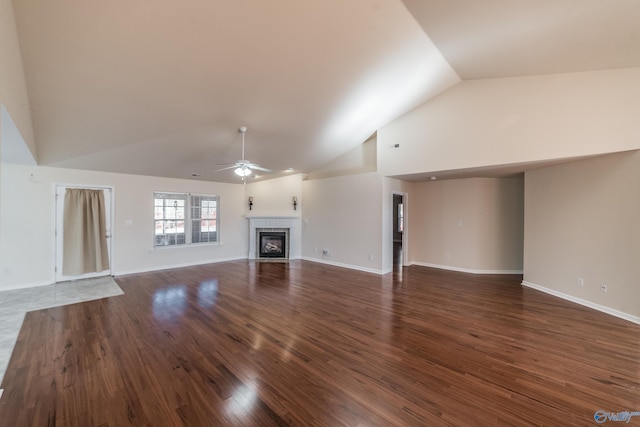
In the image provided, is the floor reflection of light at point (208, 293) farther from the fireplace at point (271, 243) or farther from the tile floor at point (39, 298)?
the fireplace at point (271, 243)

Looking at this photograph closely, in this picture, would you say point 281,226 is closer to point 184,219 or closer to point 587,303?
point 184,219

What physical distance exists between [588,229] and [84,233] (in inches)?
379

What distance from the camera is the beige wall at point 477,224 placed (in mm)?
6043

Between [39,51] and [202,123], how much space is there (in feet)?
6.32

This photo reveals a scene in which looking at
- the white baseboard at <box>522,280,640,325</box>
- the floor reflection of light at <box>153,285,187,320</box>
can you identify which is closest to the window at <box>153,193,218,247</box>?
the floor reflection of light at <box>153,285,187,320</box>

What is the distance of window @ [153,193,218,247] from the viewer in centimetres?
667

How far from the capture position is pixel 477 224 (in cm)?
617

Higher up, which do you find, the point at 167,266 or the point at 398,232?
the point at 398,232

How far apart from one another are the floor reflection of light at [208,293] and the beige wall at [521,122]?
4608 mm

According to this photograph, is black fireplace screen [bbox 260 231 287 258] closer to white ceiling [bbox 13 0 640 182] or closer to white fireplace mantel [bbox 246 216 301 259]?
white fireplace mantel [bbox 246 216 301 259]

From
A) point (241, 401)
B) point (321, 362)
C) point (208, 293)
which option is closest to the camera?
point (241, 401)

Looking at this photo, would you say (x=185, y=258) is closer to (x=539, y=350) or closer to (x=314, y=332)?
(x=314, y=332)

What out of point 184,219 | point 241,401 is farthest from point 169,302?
point 184,219

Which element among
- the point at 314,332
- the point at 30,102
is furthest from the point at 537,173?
the point at 30,102
